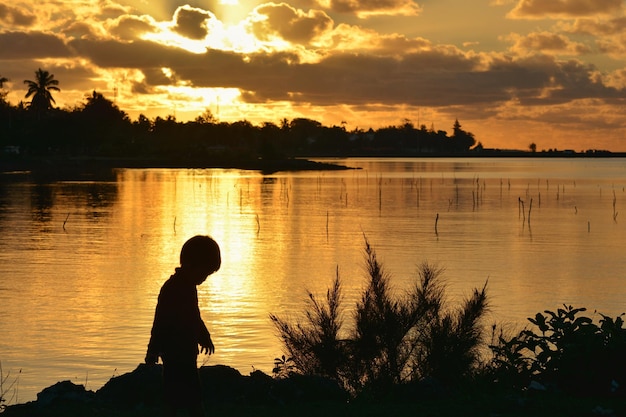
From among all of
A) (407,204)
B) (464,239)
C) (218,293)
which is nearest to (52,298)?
(218,293)

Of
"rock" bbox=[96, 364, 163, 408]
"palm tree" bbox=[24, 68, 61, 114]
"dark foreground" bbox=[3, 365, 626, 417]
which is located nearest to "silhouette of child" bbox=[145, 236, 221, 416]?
"dark foreground" bbox=[3, 365, 626, 417]

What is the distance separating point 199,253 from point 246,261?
36.2 meters

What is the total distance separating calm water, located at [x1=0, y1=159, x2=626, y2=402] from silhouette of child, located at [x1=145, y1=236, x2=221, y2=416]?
9960 mm

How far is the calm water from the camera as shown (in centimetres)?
2441

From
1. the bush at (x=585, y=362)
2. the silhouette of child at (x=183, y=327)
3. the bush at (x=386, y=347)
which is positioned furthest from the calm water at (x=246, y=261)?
the silhouette of child at (x=183, y=327)

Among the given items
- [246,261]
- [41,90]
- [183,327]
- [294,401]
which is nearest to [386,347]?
[294,401]

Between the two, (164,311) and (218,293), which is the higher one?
(164,311)

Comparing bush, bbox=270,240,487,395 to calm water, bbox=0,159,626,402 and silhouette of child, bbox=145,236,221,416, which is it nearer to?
calm water, bbox=0,159,626,402

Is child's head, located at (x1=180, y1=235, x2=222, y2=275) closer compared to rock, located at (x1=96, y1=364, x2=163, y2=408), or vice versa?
child's head, located at (x1=180, y1=235, x2=222, y2=275)

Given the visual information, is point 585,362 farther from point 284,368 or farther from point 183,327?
point 183,327

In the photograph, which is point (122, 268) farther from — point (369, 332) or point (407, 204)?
point (407, 204)

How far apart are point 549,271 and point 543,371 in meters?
28.2

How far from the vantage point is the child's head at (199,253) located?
898 centimetres

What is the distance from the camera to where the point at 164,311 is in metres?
9.20
